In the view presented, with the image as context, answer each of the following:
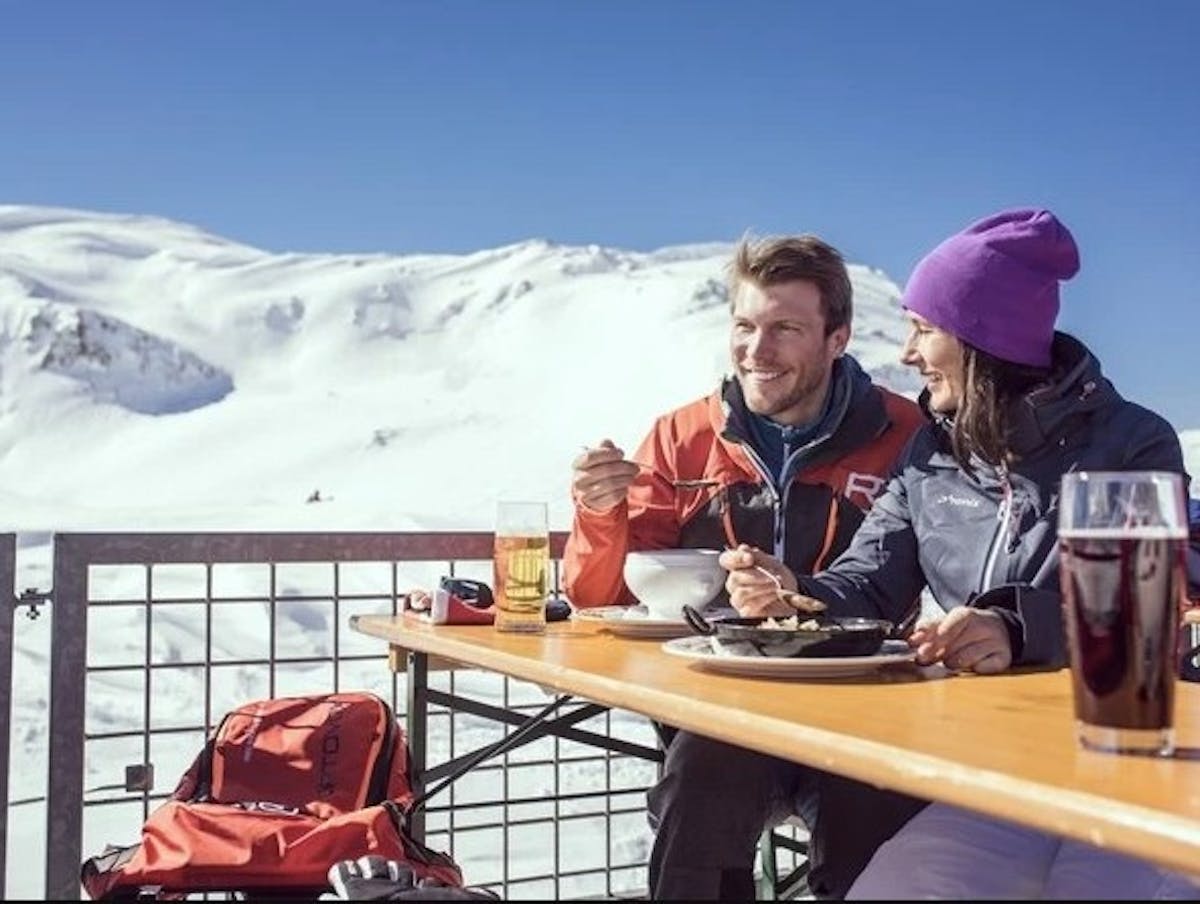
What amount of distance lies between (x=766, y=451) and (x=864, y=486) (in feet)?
0.69

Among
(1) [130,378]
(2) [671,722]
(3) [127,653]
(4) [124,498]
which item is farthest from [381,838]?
(1) [130,378]

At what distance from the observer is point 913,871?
1.14 m

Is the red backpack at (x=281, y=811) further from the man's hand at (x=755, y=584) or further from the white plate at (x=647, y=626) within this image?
the man's hand at (x=755, y=584)

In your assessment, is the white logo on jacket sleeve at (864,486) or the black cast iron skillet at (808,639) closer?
the black cast iron skillet at (808,639)

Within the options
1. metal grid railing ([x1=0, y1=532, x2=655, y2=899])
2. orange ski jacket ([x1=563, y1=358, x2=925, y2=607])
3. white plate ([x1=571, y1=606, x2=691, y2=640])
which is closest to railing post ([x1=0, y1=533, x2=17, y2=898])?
metal grid railing ([x1=0, y1=532, x2=655, y2=899])

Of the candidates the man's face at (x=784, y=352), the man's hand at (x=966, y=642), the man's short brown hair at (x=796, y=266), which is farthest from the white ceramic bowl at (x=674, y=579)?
the man's short brown hair at (x=796, y=266)

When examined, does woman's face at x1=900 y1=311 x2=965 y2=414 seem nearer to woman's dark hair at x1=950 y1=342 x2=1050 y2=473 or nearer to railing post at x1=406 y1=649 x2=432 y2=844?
woman's dark hair at x1=950 y1=342 x2=1050 y2=473

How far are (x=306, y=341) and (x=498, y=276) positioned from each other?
34.4 feet

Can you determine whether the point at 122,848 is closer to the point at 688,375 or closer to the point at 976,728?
the point at 976,728

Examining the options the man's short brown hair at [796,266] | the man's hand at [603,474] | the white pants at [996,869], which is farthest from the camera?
the man's short brown hair at [796,266]

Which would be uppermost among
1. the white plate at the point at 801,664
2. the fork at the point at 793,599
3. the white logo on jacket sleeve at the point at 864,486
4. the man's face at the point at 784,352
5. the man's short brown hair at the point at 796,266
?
the man's short brown hair at the point at 796,266

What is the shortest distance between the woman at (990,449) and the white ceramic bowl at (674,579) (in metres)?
0.11

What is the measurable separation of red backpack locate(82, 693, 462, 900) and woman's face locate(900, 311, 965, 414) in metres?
1.04

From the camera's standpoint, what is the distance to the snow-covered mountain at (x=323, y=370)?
22828mm
